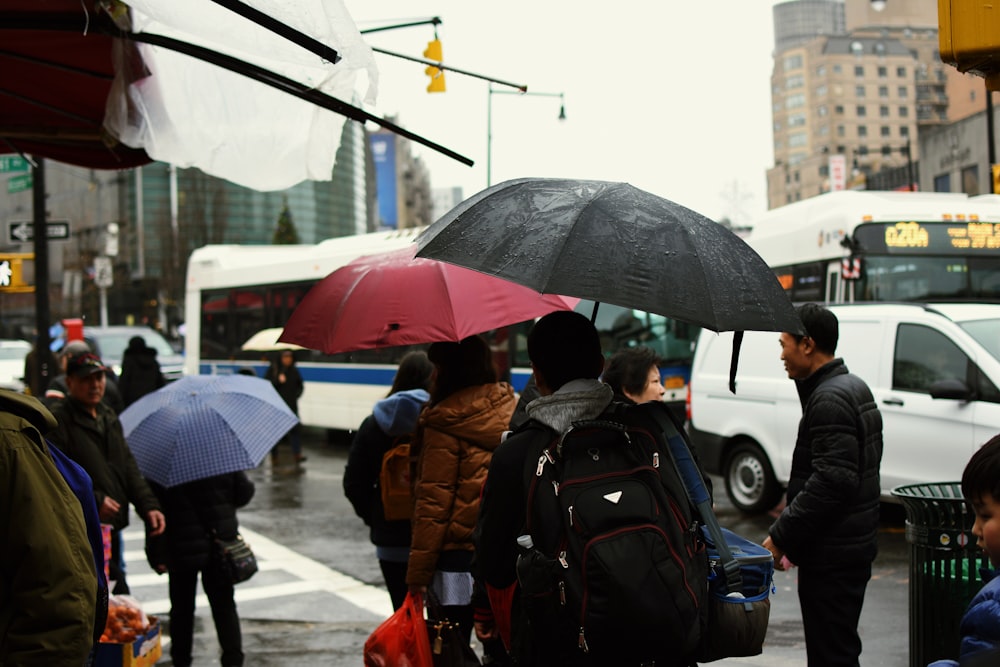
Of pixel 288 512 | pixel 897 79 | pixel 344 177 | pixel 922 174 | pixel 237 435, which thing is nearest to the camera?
pixel 237 435

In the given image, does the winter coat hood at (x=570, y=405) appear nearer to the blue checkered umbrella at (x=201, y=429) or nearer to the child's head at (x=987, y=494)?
the child's head at (x=987, y=494)

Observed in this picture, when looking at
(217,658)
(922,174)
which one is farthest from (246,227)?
(217,658)

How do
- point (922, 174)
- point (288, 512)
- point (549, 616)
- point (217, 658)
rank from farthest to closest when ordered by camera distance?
point (922, 174) → point (288, 512) → point (217, 658) → point (549, 616)

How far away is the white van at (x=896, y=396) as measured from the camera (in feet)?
29.2

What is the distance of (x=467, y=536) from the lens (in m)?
4.42

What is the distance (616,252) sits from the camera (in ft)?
10.1

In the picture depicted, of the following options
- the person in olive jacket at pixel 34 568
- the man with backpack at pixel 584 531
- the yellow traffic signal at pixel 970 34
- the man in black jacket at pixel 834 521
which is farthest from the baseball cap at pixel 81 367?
the yellow traffic signal at pixel 970 34

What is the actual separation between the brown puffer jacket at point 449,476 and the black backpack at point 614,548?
1255mm

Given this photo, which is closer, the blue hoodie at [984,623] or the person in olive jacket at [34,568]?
the blue hoodie at [984,623]

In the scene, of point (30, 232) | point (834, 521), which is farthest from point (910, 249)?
point (30, 232)

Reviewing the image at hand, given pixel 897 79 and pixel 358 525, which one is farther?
pixel 897 79

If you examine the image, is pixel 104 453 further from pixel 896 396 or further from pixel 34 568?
pixel 896 396

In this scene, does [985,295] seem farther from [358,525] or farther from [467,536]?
[467,536]

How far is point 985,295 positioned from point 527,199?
11010 millimetres
